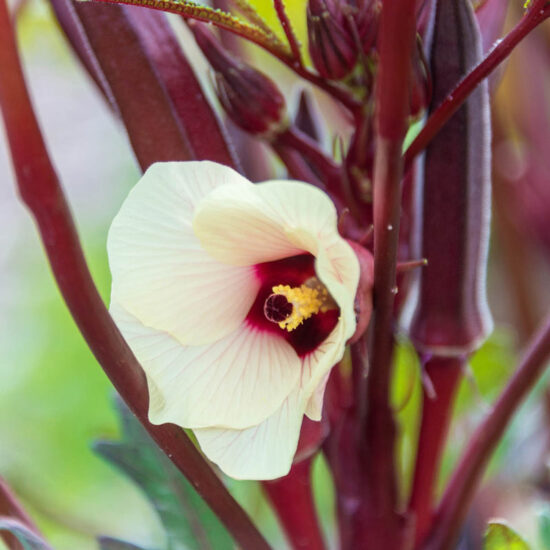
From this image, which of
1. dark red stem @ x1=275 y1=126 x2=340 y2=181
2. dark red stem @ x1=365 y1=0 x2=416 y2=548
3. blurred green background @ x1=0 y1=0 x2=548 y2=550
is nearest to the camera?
dark red stem @ x1=365 y1=0 x2=416 y2=548

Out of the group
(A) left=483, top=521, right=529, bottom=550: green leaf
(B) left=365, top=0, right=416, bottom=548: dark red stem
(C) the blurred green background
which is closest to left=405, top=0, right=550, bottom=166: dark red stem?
(B) left=365, top=0, right=416, bottom=548: dark red stem

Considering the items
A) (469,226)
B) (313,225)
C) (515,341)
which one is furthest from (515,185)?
(313,225)

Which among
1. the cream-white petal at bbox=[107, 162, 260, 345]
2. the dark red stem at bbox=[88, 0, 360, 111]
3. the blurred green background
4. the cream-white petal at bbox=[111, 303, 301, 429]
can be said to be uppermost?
the dark red stem at bbox=[88, 0, 360, 111]

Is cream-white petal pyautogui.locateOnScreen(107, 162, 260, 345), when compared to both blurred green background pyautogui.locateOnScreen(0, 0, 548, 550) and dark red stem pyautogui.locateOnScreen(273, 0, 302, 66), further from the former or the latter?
blurred green background pyautogui.locateOnScreen(0, 0, 548, 550)

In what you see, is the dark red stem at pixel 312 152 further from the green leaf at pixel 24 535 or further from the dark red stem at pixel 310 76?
the green leaf at pixel 24 535

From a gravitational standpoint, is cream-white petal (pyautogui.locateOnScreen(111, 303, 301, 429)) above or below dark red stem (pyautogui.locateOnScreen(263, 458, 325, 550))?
above

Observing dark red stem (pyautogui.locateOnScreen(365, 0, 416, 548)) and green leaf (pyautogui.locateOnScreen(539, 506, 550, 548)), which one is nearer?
A: dark red stem (pyautogui.locateOnScreen(365, 0, 416, 548))

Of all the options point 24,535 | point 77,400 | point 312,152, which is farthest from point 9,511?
point 77,400
